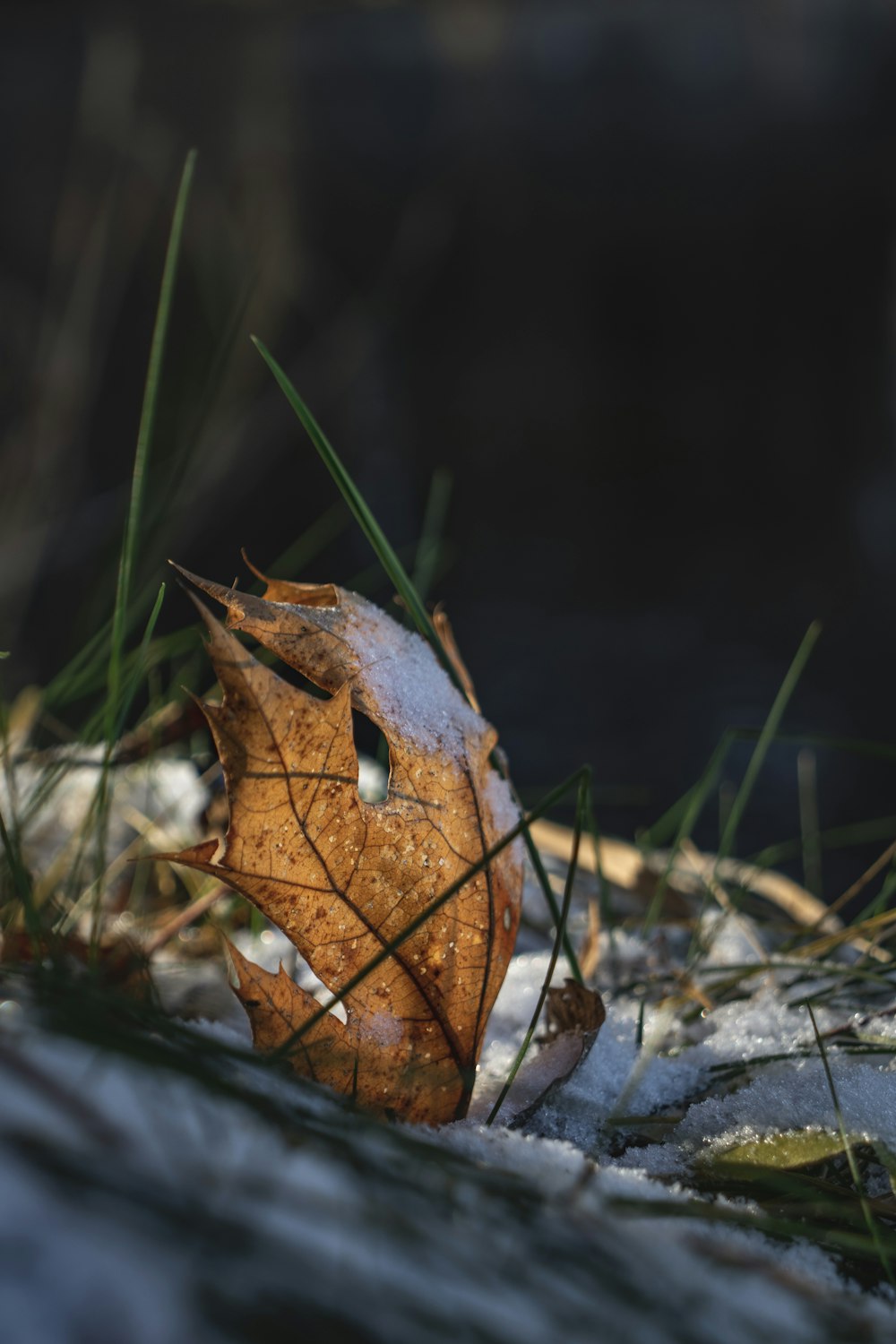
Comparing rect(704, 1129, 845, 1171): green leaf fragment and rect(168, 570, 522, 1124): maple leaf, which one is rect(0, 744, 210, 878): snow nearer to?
rect(168, 570, 522, 1124): maple leaf

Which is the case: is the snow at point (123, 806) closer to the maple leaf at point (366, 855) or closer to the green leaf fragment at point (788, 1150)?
the maple leaf at point (366, 855)

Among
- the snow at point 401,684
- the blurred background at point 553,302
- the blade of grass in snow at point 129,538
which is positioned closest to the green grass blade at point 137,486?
the blade of grass in snow at point 129,538

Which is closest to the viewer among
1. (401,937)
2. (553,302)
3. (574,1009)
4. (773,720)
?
(401,937)

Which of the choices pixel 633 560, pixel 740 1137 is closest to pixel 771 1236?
pixel 740 1137

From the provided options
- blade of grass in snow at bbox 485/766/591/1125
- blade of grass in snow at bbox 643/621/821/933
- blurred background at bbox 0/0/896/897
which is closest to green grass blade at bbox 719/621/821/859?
blade of grass in snow at bbox 643/621/821/933

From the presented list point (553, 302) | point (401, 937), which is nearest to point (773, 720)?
point (401, 937)

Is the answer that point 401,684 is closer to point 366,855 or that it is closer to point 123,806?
point 366,855

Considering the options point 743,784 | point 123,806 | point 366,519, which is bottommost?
point 123,806
